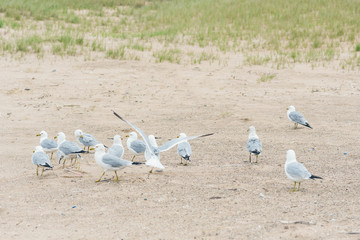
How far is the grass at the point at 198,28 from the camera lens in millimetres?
18766

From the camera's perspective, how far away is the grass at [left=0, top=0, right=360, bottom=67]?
739 inches

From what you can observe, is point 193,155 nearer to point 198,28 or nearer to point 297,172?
point 297,172

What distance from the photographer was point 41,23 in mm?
22500

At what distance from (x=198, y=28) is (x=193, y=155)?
13227 mm

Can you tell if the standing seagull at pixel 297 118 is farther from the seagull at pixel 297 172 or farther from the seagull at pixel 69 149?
the seagull at pixel 69 149

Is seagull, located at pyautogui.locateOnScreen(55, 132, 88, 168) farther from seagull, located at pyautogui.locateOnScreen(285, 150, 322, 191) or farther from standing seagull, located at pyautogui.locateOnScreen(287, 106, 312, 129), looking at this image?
standing seagull, located at pyautogui.locateOnScreen(287, 106, 312, 129)

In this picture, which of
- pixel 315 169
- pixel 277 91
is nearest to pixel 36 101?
pixel 277 91

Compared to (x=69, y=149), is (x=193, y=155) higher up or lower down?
lower down

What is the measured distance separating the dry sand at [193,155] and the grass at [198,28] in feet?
4.99

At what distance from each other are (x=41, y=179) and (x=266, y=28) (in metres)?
15.8

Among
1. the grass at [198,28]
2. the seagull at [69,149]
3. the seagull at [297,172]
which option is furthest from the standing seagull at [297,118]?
the grass at [198,28]

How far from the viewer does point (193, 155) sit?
1021 centimetres

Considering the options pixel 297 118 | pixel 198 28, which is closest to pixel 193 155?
pixel 297 118

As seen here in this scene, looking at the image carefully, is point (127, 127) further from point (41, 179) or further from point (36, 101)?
point (41, 179)
